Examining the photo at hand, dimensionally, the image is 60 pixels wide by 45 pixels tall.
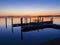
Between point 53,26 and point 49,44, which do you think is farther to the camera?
point 53,26

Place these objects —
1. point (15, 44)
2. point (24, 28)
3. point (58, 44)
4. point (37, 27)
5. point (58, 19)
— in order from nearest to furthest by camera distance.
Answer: point (58, 44)
point (15, 44)
point (24, 28)
point (37, 27)
point (58, 19)

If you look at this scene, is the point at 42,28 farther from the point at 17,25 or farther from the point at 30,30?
the point at 17,25

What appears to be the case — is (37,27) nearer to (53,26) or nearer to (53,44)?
(53,26)

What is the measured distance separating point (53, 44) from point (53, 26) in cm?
800

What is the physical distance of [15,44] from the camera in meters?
5.73

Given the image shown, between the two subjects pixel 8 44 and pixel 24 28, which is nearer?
pixel 8 44

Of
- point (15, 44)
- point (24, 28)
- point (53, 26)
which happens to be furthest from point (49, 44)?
point (53, 26)

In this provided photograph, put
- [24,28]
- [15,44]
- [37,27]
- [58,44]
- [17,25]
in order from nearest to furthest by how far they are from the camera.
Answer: [58,44]
[15,44]
[24,28]
[37,27]
[17,25]

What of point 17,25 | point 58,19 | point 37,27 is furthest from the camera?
point 58,19

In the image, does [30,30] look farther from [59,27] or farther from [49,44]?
[49,44]

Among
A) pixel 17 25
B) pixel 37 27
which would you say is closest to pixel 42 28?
pixel 37 27

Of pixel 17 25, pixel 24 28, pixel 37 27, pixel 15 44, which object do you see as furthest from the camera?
pixel 17 25

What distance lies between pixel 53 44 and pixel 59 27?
24.8 feet

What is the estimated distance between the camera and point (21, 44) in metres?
5.73
